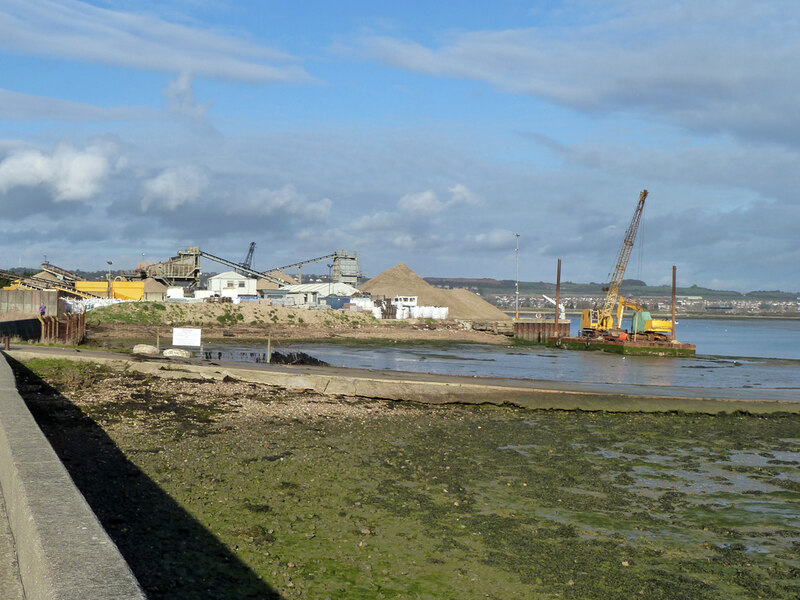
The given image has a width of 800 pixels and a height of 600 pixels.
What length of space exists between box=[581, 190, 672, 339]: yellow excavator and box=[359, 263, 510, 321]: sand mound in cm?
3399

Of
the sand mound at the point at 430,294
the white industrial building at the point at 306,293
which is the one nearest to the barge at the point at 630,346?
the white industrial building at the point at 306,293

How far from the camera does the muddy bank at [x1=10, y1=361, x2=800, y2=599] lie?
416 inches

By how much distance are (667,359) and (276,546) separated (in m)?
75.5

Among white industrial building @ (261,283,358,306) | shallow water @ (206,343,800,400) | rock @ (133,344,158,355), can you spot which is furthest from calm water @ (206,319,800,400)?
white industrial building @ (261,283,358,306)

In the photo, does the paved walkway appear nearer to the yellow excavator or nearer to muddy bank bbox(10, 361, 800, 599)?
muddy bank bbox(10, 361, 800, 599)

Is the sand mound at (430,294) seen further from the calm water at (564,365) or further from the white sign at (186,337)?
the white sign at (186,337)

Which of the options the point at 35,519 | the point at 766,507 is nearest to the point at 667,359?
the point at 766,507

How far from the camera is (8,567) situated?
6879mm

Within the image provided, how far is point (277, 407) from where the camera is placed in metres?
23.7

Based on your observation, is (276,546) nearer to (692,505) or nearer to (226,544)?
(226,544)

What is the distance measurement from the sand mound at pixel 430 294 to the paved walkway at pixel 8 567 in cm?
13169

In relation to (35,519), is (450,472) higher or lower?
lower

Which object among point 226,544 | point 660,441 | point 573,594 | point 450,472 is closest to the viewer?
point 573,594

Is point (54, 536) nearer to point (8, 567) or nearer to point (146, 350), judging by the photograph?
point (8, 567)
